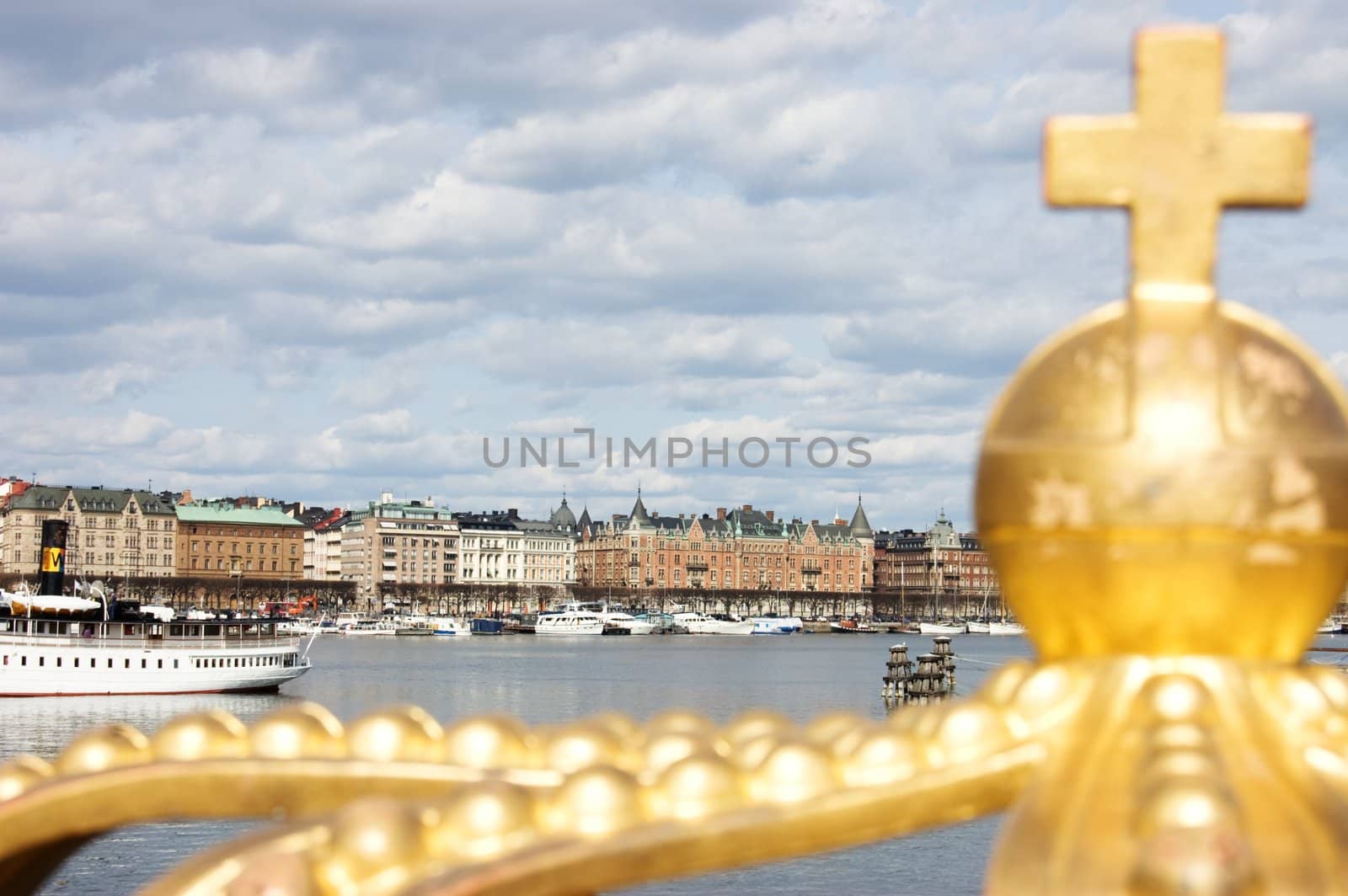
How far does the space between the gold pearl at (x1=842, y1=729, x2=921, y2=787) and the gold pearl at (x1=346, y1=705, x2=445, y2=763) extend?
115 cm

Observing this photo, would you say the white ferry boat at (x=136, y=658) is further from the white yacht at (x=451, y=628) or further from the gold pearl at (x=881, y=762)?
the white yacht at (x=451, y=628)

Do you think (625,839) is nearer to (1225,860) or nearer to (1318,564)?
(1225,860)

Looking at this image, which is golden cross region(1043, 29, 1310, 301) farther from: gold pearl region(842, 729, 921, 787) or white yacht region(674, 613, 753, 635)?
white yacht region(674, 613, 753, 635)

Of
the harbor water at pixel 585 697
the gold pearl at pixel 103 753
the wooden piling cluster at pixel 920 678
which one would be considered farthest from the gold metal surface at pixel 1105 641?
the wooden piling cluster at pixel 920 678

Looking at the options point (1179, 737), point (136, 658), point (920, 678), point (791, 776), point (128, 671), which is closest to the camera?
point (1179, 737)

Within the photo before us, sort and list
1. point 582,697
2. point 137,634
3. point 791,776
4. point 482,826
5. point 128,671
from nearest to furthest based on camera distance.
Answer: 1. point 482,826
2. point 791,776
3. point 128,671
4. point 137,634
5. point 582,697

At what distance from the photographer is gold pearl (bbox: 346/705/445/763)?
443 centimetres

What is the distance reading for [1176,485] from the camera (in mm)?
3760

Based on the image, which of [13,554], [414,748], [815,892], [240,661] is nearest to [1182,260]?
[414,748]

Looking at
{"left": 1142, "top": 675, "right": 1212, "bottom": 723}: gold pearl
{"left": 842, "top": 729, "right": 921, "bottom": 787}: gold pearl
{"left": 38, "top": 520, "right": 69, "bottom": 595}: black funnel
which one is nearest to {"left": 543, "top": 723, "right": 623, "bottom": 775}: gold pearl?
{"left": 842, "top": 729, "right": 921, "bottom": 787}: gold pearl

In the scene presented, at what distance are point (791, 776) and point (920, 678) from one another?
61.9 meters

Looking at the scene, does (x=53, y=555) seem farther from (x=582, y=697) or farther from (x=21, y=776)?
(x=21, y=776)

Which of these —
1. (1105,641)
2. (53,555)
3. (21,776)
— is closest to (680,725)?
(1105,641)

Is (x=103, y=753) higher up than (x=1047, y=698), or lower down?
lower down
